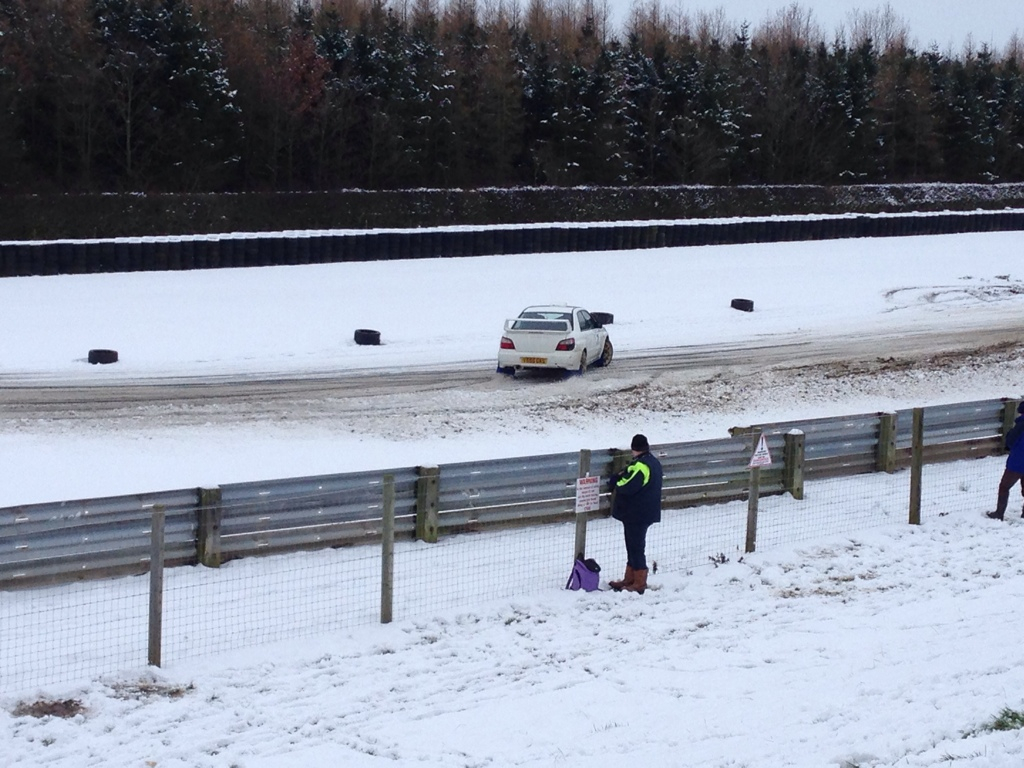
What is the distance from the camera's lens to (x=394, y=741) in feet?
26.1

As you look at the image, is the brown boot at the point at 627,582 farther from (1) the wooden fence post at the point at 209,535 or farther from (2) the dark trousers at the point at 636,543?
(1) the wooden fence post at the point at 209,535

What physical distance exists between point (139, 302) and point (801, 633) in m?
24.0

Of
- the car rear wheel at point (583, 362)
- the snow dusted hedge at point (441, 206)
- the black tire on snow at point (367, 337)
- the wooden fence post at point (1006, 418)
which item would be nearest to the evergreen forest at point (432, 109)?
the snow dusted hedge at point (441, 206)

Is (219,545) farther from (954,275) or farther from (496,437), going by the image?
(954,275)

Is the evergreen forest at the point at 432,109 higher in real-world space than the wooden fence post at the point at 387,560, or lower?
higher

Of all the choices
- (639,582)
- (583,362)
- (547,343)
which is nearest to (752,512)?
(639,582)

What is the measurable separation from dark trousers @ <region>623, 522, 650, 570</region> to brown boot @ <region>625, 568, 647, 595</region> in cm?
4

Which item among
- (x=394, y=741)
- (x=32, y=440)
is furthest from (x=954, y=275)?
(x=394, y=741)

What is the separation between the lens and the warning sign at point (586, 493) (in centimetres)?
1123

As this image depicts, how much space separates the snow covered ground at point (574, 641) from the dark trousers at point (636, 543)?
307 millimetres

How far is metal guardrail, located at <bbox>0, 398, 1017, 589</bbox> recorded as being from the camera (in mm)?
10227

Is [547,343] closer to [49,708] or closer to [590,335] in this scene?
[590,335]

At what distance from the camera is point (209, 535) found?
11047 mm

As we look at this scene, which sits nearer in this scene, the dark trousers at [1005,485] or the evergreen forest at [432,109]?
the dark trousers at [1005,485]
